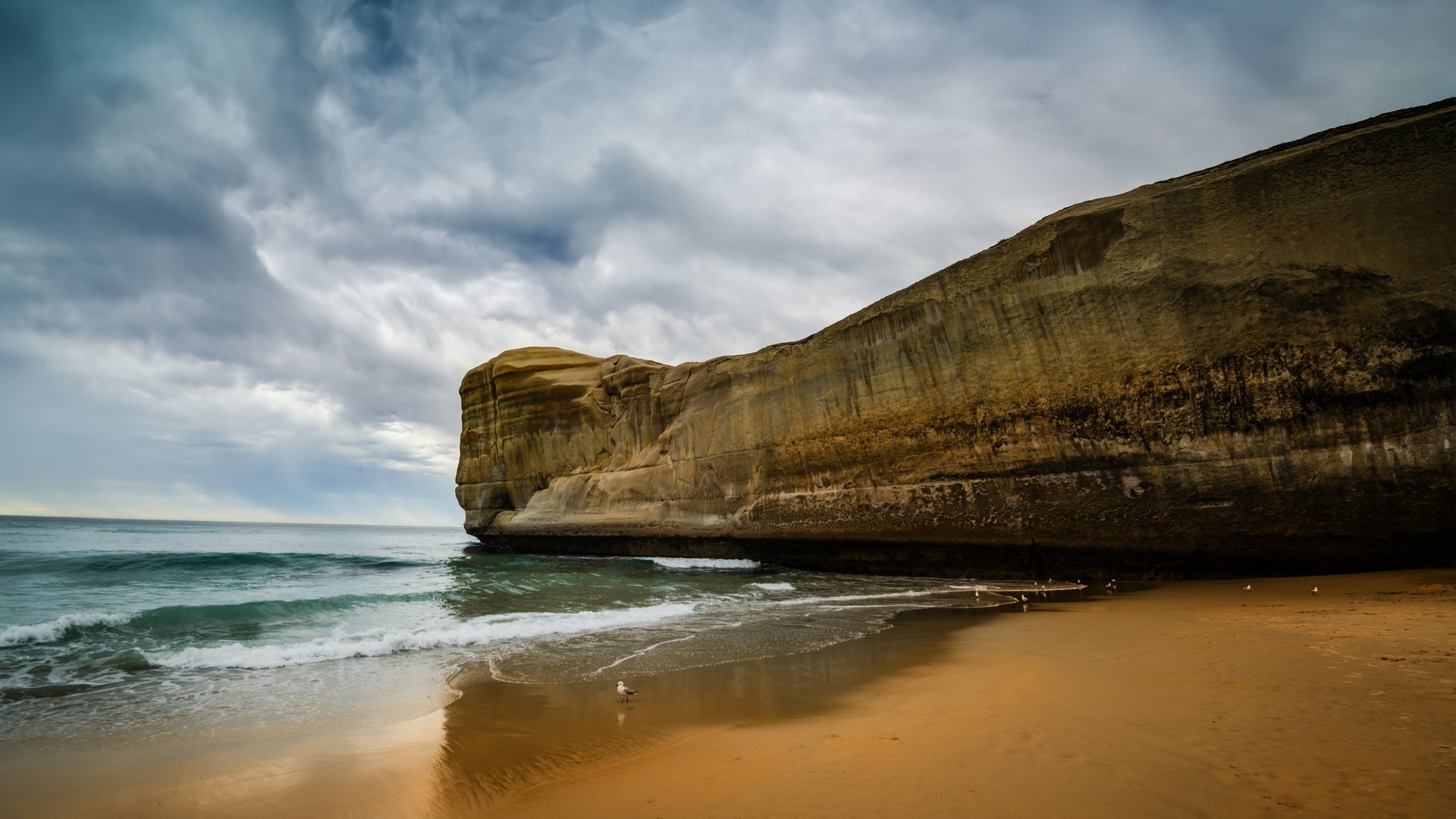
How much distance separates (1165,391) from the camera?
964 centimetres

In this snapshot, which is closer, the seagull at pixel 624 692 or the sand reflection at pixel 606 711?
the sand reflection at pixel 606 711

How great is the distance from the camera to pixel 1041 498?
35.9ft

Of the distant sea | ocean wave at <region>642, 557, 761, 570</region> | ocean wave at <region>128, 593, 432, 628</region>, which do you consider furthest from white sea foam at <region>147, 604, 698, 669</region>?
ocean wave at <region>642, 557, 761, 570</region>

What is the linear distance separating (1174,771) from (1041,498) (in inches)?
351

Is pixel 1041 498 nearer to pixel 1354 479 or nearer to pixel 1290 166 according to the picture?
pixel 1354 479

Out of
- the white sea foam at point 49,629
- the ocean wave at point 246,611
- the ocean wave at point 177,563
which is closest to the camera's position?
the white sea foam at point 49,629

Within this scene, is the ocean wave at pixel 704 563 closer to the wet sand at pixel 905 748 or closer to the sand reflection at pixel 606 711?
the sand reflection at pixel 606 711

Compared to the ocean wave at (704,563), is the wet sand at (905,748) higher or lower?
higher

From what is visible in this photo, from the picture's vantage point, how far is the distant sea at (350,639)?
180 inches

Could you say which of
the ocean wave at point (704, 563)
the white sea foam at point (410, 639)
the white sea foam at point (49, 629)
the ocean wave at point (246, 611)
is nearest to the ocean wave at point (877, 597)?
the white sea foam at point (410, 639)

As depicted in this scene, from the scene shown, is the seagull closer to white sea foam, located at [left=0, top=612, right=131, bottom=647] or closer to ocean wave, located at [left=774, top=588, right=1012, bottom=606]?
ocean wave, located at [left=774, top=588, right=1012, bottom=606]

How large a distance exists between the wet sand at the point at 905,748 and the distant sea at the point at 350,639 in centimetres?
54

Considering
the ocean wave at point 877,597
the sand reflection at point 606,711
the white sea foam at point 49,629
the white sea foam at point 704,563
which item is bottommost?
the white sea foam at point 704,563

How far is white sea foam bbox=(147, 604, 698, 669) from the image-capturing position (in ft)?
20.4
